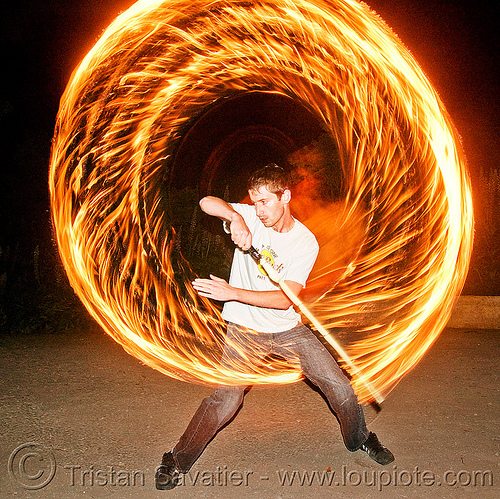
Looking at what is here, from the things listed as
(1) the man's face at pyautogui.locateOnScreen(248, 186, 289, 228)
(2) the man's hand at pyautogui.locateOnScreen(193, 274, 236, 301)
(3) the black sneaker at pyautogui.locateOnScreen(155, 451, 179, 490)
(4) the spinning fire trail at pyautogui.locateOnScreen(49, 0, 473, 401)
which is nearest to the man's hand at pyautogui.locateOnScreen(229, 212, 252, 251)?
(1) the man's face at pyautogui.locateOnScreen(248, 186, 289, 228)

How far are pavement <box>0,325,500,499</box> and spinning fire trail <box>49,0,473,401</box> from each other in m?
0.52

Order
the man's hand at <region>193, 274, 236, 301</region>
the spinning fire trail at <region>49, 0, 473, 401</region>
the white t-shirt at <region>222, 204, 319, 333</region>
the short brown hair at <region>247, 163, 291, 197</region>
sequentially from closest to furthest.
Result: the man's hand at <region>193, 274, 236, 301</region>, the short brown hair at <region>247, 163, 291, 197</region>, the white t-shirt at <region>222, 204, 319, 333</region>, the spinning fire trail at <region>49, 0, 473, 401</region>

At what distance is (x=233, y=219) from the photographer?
3738 mm

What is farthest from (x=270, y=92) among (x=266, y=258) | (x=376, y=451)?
(x=376, y=451)

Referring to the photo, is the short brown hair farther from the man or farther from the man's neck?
the man's neck

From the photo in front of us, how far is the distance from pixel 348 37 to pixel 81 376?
458 centimetres

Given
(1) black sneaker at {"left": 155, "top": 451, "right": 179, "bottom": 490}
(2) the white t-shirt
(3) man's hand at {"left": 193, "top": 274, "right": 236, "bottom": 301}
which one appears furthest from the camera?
(2) the white t-shirt

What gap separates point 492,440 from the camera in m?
4.07

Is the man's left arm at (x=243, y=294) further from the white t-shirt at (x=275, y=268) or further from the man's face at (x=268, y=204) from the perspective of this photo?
the man's face at (x=268, y=204)

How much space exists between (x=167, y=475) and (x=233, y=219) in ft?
5.36

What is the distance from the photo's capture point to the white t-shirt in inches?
143

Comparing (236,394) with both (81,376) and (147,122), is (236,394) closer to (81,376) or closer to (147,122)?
(81,376)

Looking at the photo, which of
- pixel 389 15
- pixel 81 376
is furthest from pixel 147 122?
pixel 389 15

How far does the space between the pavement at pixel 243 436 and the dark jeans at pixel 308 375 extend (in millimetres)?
218
